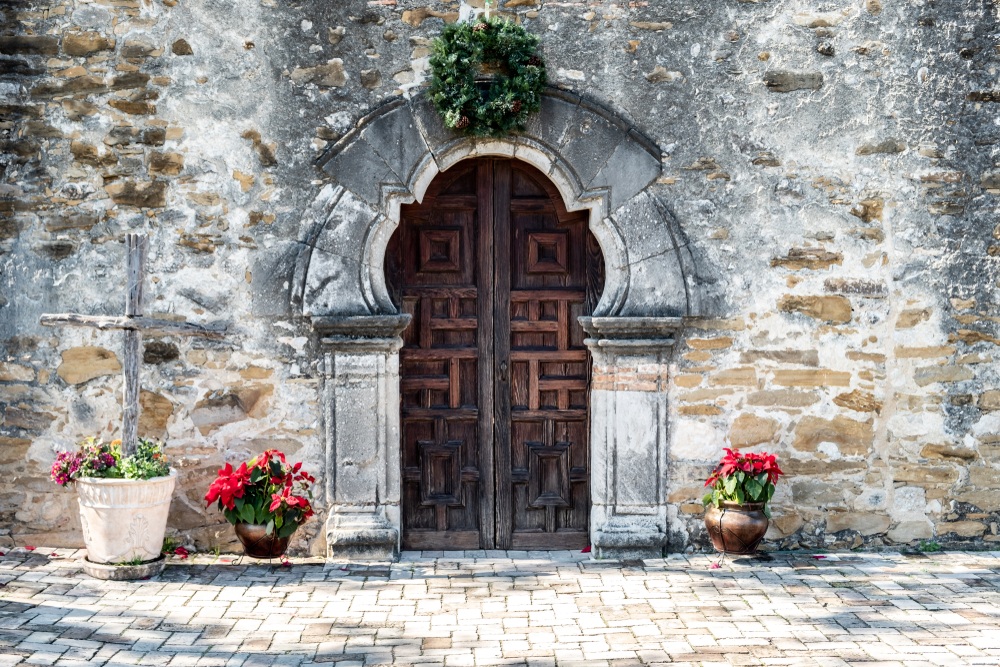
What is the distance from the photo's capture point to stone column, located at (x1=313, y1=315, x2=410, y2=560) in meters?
5.24

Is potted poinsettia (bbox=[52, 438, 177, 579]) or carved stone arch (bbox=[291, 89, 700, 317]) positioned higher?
carved stone arch (bbox=[291, 89, 700, 317])

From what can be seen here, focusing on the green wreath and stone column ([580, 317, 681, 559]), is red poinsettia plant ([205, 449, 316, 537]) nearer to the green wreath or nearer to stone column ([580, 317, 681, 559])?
stone column ([580, 317, 681, 559])

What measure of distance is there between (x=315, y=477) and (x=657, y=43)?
10.9ft

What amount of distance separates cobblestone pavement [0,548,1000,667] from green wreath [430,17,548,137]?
8.56 feet

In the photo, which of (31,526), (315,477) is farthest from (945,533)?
(31,526)

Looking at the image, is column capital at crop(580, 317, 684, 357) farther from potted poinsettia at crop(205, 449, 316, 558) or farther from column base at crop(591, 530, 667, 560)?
potted poinsettia at crop(205, 449, 316, 558)

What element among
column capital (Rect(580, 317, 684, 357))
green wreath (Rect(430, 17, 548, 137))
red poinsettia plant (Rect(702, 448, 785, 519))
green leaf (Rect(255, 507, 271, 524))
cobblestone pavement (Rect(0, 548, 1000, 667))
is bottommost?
cobblestone pavement (Rect(0, 548, 1000, 667))

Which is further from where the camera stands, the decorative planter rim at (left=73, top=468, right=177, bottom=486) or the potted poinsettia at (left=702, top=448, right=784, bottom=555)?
the potted poinsettia at (left=702, top=448, right=784, bottom=555)

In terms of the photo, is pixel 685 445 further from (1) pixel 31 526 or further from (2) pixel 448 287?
(1) pixel 31 526

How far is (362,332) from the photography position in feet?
17.2

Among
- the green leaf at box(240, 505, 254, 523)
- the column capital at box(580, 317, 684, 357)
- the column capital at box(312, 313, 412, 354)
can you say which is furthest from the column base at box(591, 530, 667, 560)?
the green leaf at box(240, 505, 254, 523)

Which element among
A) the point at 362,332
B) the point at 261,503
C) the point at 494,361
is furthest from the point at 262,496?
the point at 494,361

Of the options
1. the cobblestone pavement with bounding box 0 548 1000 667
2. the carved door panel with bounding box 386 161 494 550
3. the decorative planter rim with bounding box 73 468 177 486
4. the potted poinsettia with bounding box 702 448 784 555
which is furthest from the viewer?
the carved door panel with bounding box 386 161 494 550

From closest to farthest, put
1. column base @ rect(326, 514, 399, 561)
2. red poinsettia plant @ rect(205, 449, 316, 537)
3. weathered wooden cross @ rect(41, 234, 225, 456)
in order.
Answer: weathered wooden cross @ rect(41, 234, 225, 456), red poinsettia plant @ rect(205, 449, 316, 537), column base @ rect(326, 514, 399, 561)
